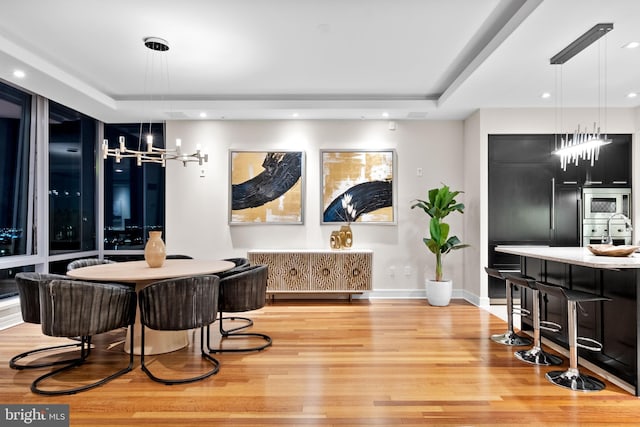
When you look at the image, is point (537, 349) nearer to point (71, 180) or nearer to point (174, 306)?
point (174, 306)

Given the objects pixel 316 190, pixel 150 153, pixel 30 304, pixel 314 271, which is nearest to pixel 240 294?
pixel 150 153

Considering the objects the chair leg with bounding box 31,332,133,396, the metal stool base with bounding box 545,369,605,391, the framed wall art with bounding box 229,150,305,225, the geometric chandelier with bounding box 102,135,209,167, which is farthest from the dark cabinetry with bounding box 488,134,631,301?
the chair leg with bounding box 31,332,133,396

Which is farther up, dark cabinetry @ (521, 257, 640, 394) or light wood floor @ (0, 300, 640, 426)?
dark cabinetry @ (521, 257, 640, 394)

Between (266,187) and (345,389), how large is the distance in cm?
366

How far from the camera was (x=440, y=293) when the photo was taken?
532 cm

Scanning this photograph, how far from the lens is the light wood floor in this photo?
A: 233cm

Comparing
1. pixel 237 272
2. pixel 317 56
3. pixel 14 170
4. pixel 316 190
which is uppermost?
pixel 317 56

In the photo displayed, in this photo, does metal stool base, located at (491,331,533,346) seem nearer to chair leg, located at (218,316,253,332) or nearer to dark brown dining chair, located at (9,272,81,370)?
chair leg, located at (218,316,253,332)

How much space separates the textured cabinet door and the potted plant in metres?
0.89

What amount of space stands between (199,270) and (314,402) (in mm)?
1515

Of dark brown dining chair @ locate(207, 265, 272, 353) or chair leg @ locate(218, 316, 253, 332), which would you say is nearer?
dark brown dining chair @ locate(207, 265, 272, 353)

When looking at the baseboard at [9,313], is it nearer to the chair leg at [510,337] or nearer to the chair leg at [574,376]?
the chair leg at [510,337]

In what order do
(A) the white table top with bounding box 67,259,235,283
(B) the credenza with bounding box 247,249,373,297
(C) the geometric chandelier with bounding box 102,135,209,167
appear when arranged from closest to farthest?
1. (A) the white table top with bounding box 67,259,235,283
2. (C) the geometric chandelier with bounding box 102,135,209,167
3. (B) the credenza with bounding box 247,249,373,297

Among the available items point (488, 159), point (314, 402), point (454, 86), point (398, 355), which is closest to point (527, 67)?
point (454, 86)
